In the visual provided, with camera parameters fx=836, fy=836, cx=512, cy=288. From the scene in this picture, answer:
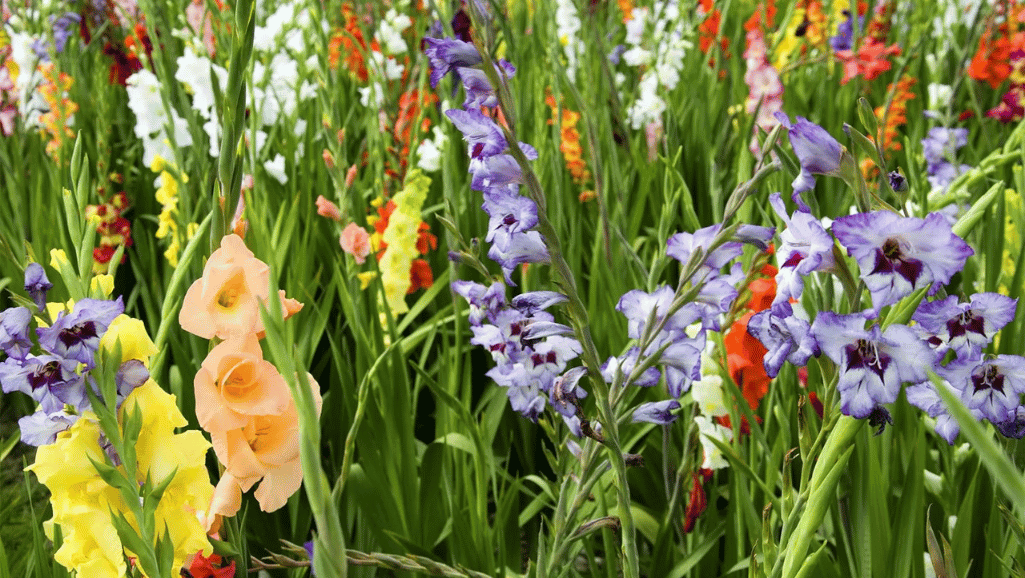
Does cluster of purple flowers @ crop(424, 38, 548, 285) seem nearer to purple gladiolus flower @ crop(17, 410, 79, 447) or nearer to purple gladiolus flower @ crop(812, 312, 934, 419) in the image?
purple gladiolus flower @ crop(812, 312, 934, 419)

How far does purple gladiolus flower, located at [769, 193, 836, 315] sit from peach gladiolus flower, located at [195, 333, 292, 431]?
0.34 m

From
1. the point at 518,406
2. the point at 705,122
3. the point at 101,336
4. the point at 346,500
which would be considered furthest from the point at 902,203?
the point at 705,122

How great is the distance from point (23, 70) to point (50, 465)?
9.76 ft

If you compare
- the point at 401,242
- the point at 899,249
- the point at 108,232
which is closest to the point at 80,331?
the point at 899,249

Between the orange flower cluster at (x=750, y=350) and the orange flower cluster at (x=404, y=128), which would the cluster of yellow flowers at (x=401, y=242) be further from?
the orange flower cluster at (x=750, y=350)

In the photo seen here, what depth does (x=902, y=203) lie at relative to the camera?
0.60 m

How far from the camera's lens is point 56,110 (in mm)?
2615

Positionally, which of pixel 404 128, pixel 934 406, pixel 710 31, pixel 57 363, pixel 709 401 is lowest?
pixel 709 401

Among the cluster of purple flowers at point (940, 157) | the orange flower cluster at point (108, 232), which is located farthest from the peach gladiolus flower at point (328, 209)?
the cluster of purple flowers at point (940, 157)

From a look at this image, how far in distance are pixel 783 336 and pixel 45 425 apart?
1.73 ft

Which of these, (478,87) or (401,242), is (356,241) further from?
(478,87)

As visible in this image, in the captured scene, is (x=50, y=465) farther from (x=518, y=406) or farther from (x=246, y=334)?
(x=518, y=406)

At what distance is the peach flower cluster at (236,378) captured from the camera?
21.4 inches

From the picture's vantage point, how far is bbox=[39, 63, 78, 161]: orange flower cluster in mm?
2295
